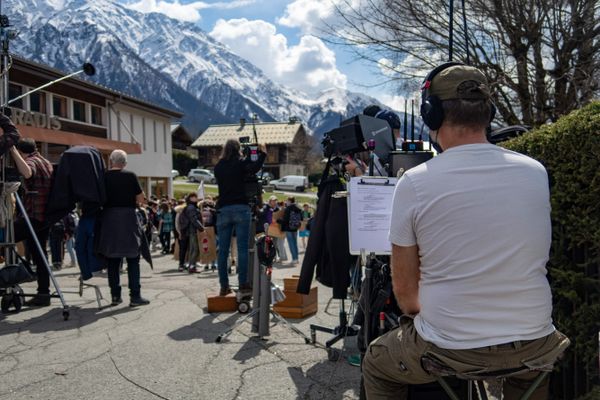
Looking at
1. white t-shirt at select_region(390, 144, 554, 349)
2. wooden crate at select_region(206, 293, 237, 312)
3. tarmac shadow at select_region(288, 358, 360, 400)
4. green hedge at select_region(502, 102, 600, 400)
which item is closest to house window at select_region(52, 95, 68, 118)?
wooden crate at select_region(206, 293, 237, 312)

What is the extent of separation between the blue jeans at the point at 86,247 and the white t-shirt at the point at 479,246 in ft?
18.6

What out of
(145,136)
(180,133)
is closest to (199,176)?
(180,133)

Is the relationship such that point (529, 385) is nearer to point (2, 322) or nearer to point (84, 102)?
point (2, 322)

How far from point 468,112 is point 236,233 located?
468 cm

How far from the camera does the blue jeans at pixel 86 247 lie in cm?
682

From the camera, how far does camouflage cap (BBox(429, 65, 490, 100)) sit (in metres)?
2.18

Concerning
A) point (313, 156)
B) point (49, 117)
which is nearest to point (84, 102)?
point (49, 117)

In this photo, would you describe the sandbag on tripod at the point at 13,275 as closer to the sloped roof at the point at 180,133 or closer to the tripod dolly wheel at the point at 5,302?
the tripod dolly wheel at the point at 5,302

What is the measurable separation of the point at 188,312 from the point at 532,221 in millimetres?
5218

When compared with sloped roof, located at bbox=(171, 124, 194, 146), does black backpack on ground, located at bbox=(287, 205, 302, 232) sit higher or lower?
lower

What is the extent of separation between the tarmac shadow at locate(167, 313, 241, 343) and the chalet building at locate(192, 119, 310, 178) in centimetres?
6949

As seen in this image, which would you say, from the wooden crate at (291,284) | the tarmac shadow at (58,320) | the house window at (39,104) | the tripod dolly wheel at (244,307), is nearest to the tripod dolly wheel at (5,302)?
the tarmac shadow at (58,320)

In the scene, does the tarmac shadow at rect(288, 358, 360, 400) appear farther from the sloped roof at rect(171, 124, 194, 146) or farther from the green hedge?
the sloped roof at rect(171, 124, 194, 146)

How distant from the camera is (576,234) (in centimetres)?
312
